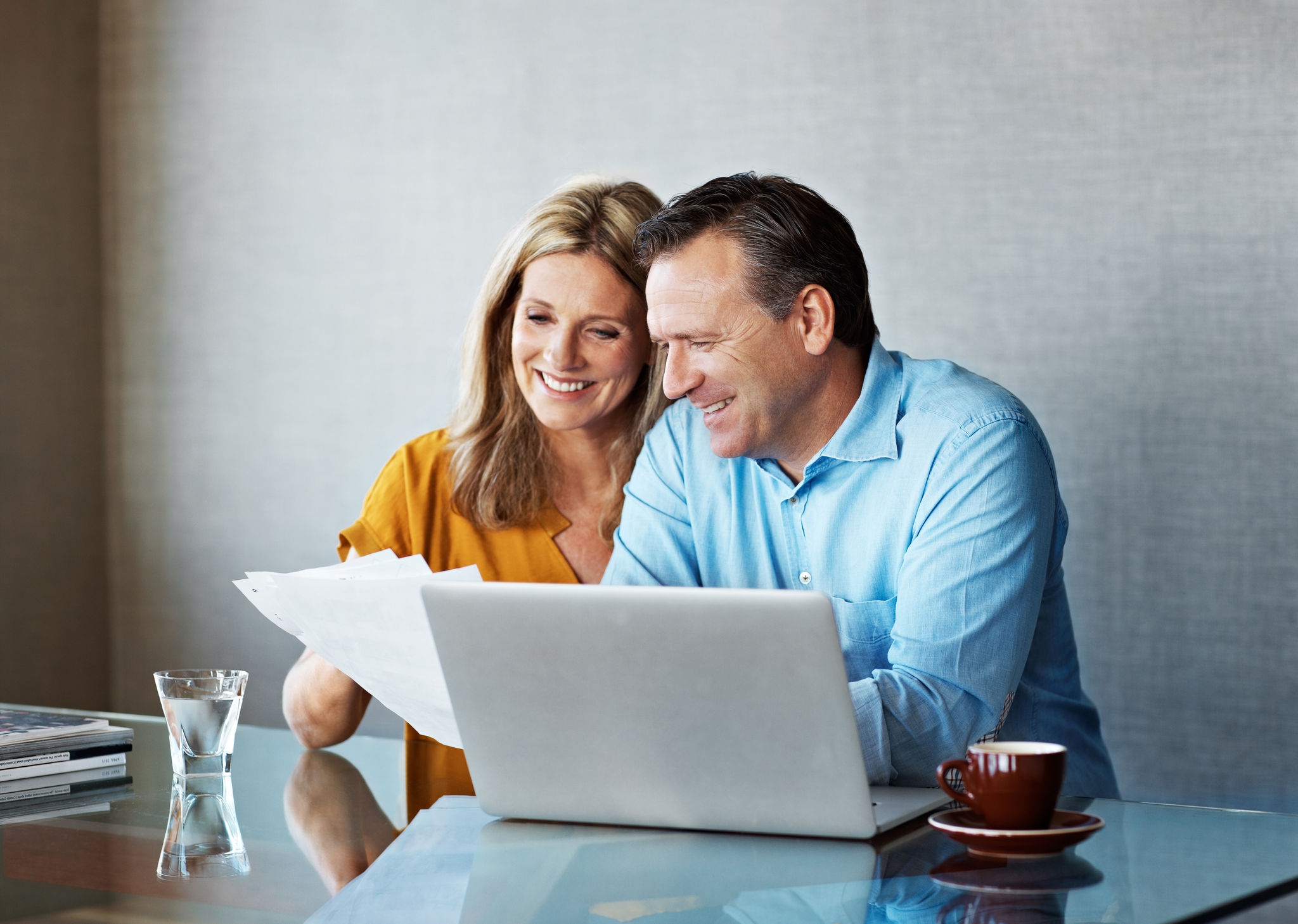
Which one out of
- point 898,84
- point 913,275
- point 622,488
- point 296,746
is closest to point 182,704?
point 296,746

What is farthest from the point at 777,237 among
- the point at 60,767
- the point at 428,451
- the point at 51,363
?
the point at 51,363

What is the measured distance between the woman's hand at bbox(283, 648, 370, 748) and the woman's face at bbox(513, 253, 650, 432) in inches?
17.8

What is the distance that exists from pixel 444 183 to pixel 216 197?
609mm

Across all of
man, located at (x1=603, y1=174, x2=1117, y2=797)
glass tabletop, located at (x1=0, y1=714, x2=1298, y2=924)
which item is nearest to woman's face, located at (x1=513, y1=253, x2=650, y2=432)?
man, located at (x1=603, y1=174, x2=1117, y2=797)

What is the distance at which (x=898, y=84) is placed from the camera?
7.47ft

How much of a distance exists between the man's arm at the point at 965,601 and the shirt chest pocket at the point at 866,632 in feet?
0.17

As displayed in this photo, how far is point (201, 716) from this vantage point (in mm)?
1241

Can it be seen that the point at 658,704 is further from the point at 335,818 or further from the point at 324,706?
the point at 324,706

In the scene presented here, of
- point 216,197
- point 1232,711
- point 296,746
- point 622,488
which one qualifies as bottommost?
point 1232,711

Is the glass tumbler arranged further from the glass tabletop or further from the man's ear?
the man's ear

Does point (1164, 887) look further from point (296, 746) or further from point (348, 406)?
point (348, 406)

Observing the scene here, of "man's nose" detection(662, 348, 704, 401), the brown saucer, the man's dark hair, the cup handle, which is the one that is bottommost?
the brown saucer

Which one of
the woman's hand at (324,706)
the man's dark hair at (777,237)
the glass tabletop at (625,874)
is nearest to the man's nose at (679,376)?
the man's dark hair at (777,237)

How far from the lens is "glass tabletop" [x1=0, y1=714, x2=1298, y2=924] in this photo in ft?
2.65
